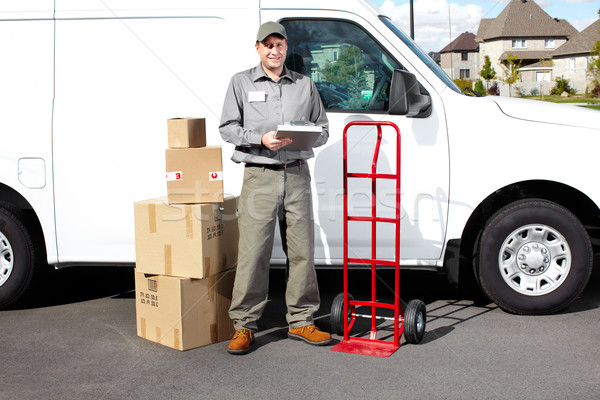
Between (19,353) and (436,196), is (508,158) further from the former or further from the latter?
(19,353)

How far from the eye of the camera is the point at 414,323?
14.6ft

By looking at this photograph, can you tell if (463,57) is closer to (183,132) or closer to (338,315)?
(338,315)

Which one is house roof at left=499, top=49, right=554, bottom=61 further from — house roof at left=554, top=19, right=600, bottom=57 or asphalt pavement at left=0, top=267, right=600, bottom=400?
asphalt pavement at left=0, top=267, right=600, bottom=400

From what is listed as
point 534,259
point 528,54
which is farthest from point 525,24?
point 534,259

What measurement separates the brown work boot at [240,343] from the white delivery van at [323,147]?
827 mm

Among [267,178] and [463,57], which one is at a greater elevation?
[463,57]

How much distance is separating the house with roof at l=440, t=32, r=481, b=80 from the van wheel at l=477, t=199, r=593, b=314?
10269 cm

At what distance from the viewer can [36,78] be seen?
5184mm

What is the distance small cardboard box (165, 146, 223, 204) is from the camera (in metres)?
4.55

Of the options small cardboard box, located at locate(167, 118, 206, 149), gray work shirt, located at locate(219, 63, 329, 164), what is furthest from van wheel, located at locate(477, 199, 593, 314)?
small cardboard box, located at locate(167, 118, 206, 149)

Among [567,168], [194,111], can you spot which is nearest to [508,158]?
[567,168]

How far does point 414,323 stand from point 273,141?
147 cm

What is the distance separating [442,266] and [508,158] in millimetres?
907

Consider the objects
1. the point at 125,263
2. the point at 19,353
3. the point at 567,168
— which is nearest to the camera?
the point at 19,353
